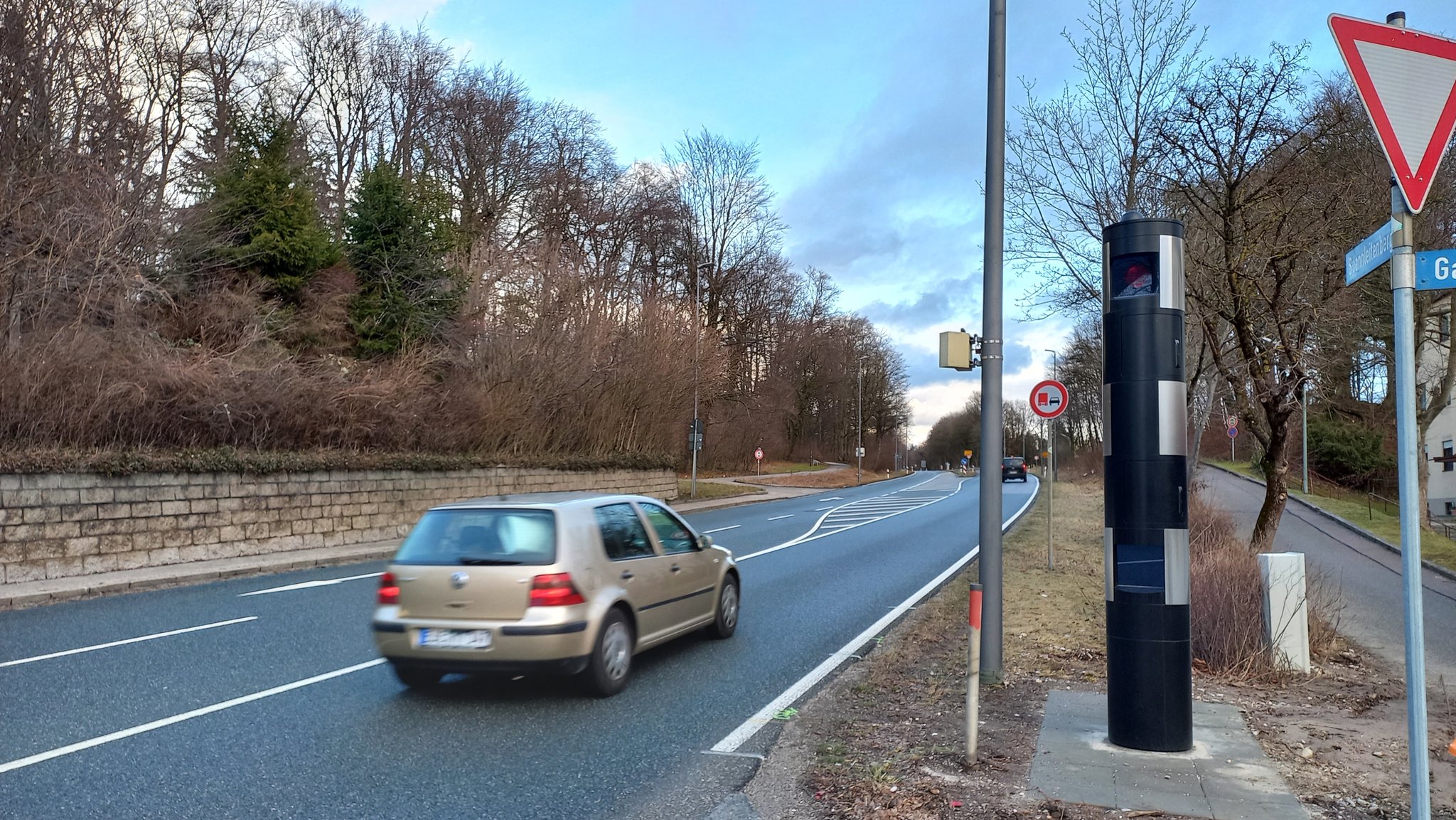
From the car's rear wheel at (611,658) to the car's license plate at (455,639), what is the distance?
75 centimetres

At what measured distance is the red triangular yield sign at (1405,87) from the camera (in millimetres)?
3498

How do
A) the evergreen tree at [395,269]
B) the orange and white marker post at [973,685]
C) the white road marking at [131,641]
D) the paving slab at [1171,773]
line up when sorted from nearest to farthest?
1. the paving slab at [1171,773]
2. the orange and white marker post at [973,685]
3. the white road marking at [131,641]
4. the evergreen tree at [395,269]

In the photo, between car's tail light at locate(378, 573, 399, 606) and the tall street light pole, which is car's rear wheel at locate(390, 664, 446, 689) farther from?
the tall street light pole

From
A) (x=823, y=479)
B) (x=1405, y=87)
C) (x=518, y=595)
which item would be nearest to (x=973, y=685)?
(x=518, y=595)

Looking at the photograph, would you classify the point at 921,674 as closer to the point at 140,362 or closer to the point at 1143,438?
the point at 1143,438

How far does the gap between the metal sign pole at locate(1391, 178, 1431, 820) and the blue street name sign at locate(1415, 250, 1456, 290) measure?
0.07 meters

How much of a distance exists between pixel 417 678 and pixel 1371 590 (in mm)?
14207

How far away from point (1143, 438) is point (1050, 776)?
78.5 inches

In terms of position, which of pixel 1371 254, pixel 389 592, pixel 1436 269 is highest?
pixel 1371 254

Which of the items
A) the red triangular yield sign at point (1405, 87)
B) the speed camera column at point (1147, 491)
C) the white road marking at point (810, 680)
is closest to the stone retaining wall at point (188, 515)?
the white road marking at point (810, 680)

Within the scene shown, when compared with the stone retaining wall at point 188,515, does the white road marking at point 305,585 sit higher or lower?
lower

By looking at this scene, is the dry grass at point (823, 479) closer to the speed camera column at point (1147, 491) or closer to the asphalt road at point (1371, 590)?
the asphalt road at point (1371, 590)

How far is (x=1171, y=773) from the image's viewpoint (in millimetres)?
5137

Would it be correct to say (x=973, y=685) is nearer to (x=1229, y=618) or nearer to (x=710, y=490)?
(x=1229, y=618)
